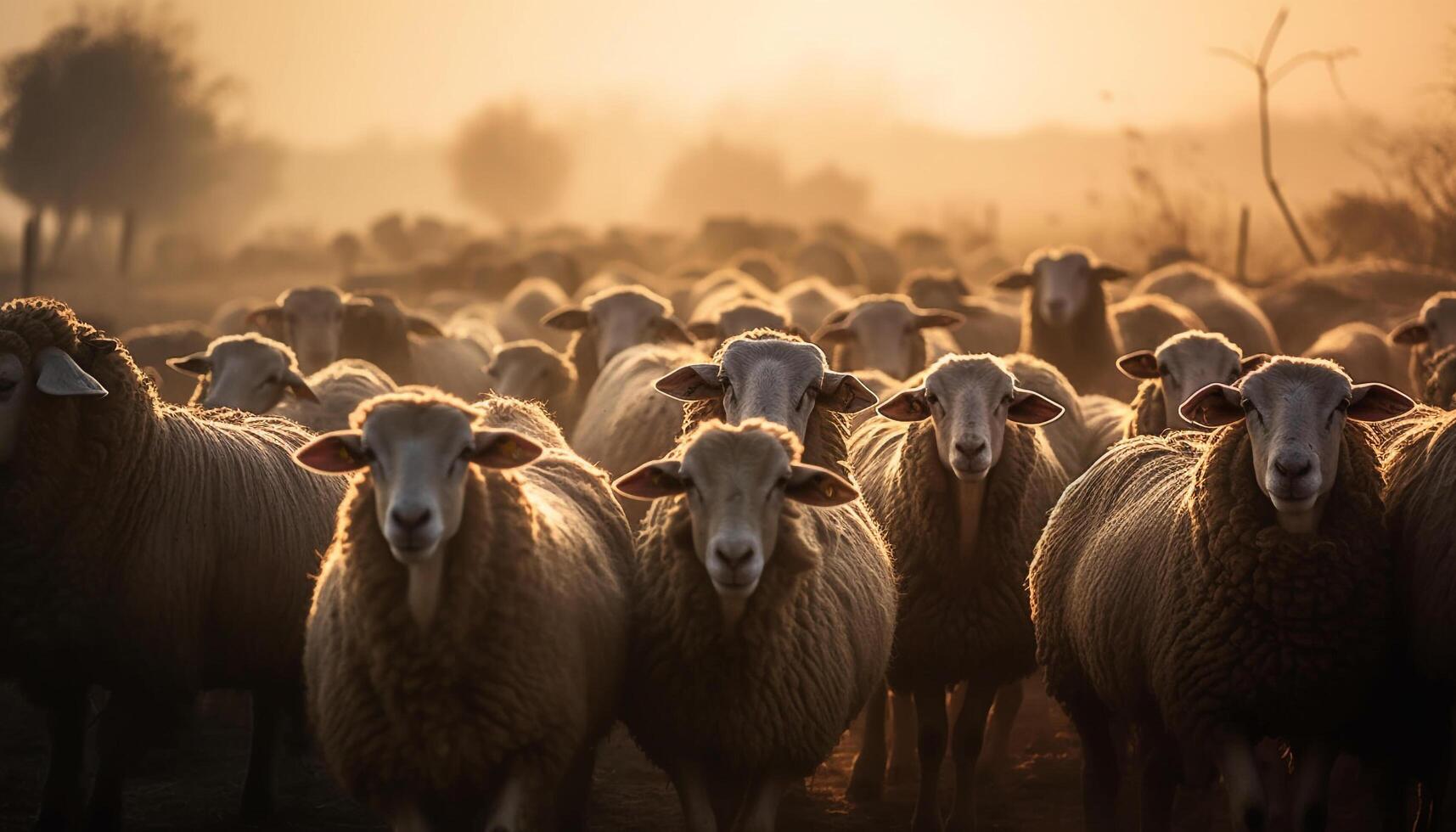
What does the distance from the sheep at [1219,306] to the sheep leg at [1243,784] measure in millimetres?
6801

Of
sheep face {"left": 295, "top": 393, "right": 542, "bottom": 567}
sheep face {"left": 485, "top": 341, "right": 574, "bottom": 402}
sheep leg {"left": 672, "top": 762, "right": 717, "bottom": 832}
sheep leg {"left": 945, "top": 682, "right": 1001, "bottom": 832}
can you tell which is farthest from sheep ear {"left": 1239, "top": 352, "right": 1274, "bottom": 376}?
sheep face {"left": 485, "top": 341, "right": 574, "bottom": 402}

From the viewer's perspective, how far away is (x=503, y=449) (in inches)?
187

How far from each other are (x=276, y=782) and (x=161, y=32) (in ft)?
114

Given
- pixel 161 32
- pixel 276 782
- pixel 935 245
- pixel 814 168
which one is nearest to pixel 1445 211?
pixel 276 782

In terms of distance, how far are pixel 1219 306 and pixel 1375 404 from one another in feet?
24.1

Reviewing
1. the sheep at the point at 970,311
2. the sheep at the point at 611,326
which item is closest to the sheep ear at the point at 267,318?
the sheep at the point at 611,326

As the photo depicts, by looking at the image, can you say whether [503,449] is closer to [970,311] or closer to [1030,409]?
[1030,409]

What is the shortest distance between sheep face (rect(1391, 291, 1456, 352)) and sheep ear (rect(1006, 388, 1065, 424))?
413 centimetres

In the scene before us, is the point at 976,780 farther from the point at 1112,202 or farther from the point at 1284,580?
the point at 1112,202

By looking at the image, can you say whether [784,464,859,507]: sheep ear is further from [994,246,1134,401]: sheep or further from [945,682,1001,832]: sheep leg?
[994,246,1134,401]: sheep

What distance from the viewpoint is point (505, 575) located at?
4758mm

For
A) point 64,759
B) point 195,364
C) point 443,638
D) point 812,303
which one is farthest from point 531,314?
point 443,638

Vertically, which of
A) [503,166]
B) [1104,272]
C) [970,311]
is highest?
[1104,272]

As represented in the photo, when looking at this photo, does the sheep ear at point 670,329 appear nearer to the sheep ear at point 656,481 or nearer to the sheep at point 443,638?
the sheep ear at point 656,481
